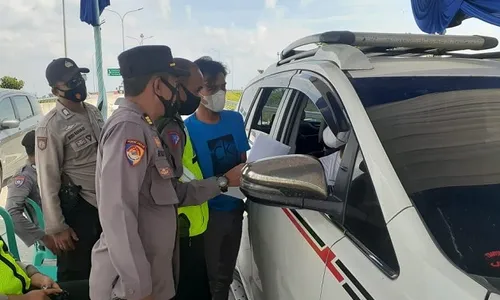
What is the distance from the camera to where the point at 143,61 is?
1.84 meters

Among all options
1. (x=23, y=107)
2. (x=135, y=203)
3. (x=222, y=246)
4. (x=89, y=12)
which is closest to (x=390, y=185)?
(x=135, y=203)

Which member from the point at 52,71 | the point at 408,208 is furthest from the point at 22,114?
the point at 408,208

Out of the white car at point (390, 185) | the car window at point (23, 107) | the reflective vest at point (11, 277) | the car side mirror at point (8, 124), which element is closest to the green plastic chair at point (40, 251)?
the reflective vest at point (11, 277)

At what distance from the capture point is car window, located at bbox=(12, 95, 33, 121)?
26.9 ft

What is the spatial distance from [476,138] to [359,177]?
1.74ft

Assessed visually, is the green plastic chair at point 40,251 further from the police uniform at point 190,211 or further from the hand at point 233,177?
the hand at point 233,177

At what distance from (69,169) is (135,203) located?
4.68 feet

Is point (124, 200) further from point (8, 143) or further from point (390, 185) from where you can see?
point (8, 143)

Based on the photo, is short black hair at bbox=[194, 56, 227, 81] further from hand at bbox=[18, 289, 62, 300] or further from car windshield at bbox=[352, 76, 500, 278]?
hand at bbox=[18, 289, 62, 300]

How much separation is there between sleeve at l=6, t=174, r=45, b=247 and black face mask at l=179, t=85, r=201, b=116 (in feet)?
4.69

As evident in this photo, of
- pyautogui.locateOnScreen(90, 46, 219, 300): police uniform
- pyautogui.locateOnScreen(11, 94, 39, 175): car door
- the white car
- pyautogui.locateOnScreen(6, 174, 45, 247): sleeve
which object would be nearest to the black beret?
pyautogui.locateOnScreen(90, 46, 219, 300): police uniform

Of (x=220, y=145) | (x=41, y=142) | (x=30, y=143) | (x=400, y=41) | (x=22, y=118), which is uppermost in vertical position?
(x=400, y=41)

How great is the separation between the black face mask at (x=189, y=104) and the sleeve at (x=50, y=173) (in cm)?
95

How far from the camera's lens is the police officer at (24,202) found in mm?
3076
